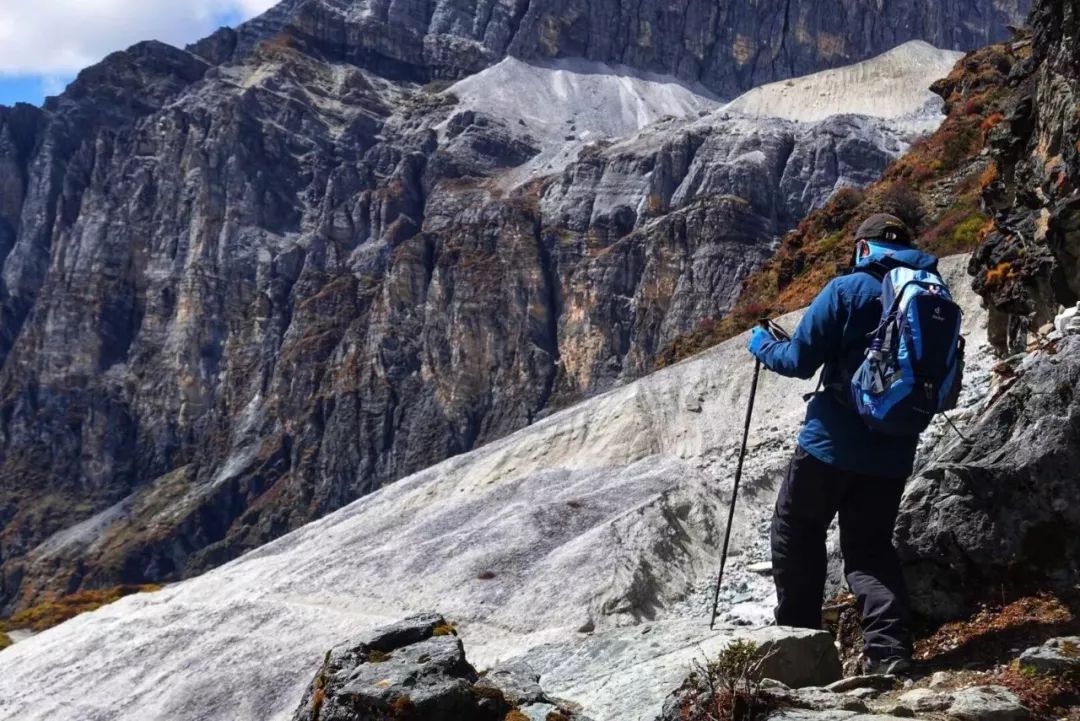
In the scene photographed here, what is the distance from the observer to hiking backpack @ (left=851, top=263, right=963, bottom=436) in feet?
21.1

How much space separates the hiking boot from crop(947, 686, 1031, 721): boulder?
0.66m

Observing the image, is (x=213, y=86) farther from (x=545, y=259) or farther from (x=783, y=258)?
(x=783, y=258)

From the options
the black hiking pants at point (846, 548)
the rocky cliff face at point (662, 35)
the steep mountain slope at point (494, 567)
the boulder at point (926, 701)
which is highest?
the rocky cliff face at point (662, 35)

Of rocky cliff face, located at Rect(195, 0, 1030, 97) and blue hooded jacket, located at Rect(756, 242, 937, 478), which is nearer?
blue hooded jacket, located at Rect(756, 242, 937, 478)

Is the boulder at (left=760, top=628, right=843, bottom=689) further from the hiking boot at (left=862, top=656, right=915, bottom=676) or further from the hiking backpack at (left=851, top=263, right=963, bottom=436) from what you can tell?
the hiking backpack at (left=851, top=263, right=963, bottom=436)

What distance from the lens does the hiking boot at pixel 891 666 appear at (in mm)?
6523

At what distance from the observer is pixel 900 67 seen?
12031cm

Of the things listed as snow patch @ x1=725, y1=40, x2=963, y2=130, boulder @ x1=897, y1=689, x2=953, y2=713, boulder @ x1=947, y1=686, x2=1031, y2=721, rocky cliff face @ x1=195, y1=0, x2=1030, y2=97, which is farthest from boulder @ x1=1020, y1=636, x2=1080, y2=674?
rocky cliff face @ x1=195, y1=0, x2=1030, y2=97

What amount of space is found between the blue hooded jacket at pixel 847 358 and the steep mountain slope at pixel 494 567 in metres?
2.90

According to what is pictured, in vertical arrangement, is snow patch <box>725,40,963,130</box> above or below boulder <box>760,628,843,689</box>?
above

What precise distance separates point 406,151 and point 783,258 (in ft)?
302

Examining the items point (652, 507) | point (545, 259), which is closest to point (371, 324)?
point (545, 259)

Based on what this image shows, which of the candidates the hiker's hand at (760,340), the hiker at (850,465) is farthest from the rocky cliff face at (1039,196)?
the hiker at (850,465)

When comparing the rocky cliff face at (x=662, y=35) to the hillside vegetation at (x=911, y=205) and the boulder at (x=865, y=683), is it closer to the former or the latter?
the hillside vegetation at (x=911, y=205)
